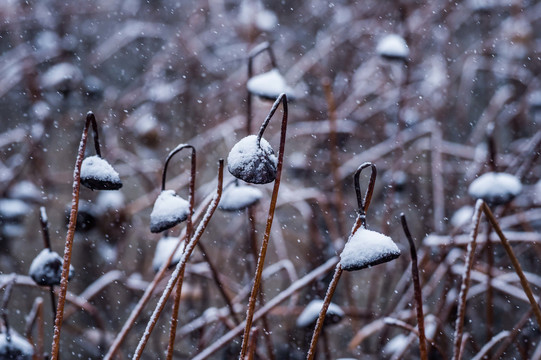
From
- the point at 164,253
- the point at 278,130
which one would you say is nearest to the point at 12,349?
the point at 164,253

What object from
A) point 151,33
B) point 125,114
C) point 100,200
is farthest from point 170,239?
point 151,33

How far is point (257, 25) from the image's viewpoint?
9.37 feet

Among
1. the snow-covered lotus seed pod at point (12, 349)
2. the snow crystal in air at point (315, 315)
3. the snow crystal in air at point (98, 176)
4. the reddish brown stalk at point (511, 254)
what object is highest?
the snow crystal in air at point (98, 176)

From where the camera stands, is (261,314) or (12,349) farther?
(261,314)

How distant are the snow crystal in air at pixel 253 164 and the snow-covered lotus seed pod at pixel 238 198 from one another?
9.8 inches

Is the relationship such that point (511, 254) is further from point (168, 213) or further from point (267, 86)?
point (267, 86)

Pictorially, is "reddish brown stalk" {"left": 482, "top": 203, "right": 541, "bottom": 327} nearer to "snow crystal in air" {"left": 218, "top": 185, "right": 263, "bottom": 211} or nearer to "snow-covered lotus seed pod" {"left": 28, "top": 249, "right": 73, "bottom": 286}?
"snow crystal in air" {"left": 218, "top": 185, "right": 263, "bottom": 211}

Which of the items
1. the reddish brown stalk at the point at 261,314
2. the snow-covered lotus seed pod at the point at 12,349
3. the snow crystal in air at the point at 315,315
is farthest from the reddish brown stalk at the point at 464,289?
the snow-covered lotus seed pod at the point at 12,349

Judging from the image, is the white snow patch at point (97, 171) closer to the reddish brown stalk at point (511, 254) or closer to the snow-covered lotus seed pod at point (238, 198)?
the snow-covered lotus seed pod at point (238, 198)

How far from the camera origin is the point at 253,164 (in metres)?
0.62

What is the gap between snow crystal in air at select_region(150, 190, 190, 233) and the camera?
670mm

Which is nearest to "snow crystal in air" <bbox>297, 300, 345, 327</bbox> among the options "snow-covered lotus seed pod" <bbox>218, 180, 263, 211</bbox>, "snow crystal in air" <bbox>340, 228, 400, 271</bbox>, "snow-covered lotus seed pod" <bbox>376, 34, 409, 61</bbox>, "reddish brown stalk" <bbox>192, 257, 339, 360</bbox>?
"reddish brown stalk" <bbox>192, 257, 339, 360</bbox>

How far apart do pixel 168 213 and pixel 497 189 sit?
21.0 inches

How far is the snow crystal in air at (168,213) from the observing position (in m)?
0.67
